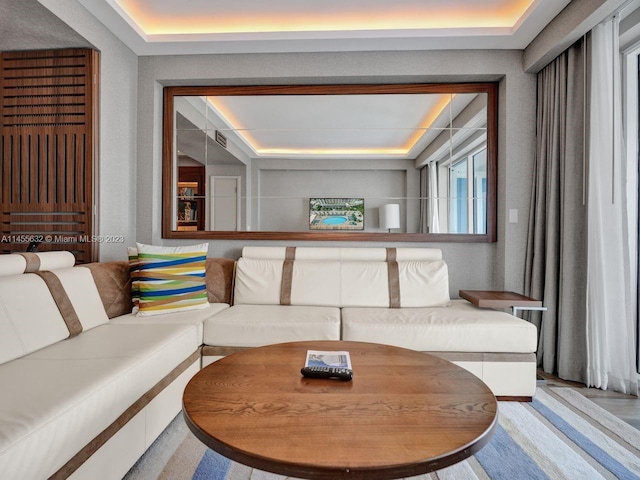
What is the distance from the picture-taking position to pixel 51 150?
2521 millimetres

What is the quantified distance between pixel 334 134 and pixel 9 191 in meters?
2.52

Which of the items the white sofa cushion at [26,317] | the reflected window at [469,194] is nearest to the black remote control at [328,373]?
the white sofa cushion at [26,317]

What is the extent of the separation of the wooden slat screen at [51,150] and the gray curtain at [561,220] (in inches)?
131

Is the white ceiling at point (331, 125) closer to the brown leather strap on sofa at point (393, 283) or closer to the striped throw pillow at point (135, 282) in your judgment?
the brown leather strap on sofa at point (393, 283)

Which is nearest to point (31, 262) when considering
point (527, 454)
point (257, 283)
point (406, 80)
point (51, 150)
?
point (51, 150)

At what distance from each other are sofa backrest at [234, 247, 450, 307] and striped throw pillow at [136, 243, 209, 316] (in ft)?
1.10

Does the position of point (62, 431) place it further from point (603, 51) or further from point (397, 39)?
point (603, 51)

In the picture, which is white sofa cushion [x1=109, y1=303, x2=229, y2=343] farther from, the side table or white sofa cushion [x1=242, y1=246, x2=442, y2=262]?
the side table

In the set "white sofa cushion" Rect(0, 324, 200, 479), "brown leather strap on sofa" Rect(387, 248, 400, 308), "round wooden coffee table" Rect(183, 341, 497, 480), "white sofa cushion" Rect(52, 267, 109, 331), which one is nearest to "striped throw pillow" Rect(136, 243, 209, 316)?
"white sofa cushion" Rect(52, 267, 109, 331)

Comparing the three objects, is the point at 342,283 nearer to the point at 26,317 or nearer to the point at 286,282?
the point at 286,282

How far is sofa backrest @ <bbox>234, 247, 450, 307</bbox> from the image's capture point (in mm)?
2586

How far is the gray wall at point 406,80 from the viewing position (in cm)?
280

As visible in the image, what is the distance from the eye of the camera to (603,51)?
7.21 ft

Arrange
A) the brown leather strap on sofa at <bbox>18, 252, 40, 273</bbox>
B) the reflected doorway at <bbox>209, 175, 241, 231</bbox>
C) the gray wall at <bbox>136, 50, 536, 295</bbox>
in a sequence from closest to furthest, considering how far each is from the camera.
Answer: the brown leather strap on sofa at <bbox>18, 252, 40, 273</bbox> → the gray wall at <bbox>136, 50, 536, 295</bbox> → the reflected doorway at <bbox>209, 175, 241, 231</bbox>
